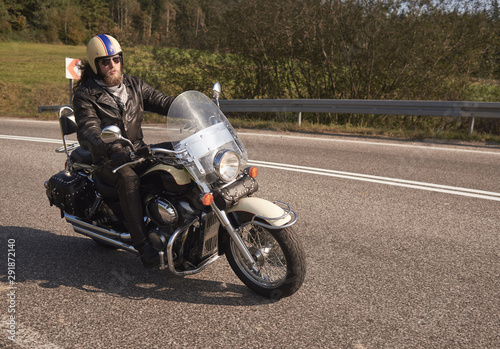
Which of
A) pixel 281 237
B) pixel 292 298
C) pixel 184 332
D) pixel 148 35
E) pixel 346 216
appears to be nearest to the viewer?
pixel 184 332

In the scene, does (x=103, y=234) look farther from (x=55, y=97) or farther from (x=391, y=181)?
(x=55, y=97)

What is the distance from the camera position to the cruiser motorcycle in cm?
314

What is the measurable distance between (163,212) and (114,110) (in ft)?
3.42

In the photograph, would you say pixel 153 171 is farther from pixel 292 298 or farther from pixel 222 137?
pixel 292 298

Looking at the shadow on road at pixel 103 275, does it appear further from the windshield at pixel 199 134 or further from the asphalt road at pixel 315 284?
the windshield at pixel 199 134

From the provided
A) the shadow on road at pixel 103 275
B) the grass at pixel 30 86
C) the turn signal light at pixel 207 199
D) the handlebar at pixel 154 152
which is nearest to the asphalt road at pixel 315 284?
the shadow on road at pixel 103 275

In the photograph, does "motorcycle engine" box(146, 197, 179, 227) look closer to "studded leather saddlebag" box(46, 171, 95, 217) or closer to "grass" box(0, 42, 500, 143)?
"studded leather saddlebag" box(46, 171, 95, 217)

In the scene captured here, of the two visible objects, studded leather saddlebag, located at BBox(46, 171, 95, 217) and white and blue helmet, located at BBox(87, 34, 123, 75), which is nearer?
white and blue helmet, located at BBox(87, 34, 123, 75)

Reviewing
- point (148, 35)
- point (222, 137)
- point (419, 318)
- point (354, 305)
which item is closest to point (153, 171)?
point (222, 137)

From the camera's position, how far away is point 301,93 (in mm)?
15055

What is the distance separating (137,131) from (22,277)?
154 centimetres

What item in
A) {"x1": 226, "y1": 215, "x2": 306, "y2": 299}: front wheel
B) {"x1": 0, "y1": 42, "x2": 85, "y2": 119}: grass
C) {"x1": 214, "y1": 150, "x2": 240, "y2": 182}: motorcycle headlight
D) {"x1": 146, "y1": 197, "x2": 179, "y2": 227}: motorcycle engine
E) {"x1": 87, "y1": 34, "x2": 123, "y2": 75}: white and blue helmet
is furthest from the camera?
{"x1": 0, "y1": 42, "x2": 85, "y2": 119}: grass

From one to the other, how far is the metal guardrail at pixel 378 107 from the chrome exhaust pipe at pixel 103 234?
8.58 metres

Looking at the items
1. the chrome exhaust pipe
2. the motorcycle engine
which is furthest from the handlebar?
the chrome exhaust pipe
